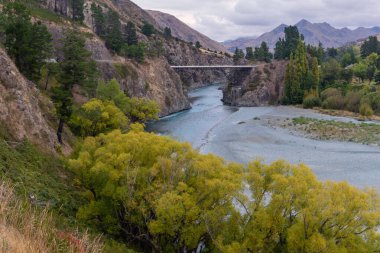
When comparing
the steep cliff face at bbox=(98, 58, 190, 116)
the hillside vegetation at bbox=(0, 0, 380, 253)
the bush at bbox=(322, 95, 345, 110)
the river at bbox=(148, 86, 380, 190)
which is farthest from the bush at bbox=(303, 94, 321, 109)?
the hillside vegetation at bbox=(0, 0, 380, 253)

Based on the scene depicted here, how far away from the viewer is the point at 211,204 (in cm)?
2430

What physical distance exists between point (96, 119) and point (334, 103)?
78.4 meters

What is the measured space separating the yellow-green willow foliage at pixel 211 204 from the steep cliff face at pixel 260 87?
10668 cm

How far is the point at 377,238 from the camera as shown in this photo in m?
21.4

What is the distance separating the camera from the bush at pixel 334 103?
103000mm

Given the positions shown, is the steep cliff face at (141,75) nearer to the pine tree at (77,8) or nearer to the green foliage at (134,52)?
the green foliage at (134,52)

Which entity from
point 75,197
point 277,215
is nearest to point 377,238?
point 277,215

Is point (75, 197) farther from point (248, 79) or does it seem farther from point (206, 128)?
point (248, 79)

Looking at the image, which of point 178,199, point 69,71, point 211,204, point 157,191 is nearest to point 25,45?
point 69,71

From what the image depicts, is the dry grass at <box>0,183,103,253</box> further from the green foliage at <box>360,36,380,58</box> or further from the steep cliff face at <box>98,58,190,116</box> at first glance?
the green foliage at <box>360,36,380,58</box>

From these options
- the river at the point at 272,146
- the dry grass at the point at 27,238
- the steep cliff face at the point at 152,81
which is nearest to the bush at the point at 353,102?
the river at the point at 272,146

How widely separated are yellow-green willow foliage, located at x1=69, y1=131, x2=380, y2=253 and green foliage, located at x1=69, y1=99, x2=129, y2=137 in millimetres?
15893

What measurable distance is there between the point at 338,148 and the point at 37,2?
98616mm

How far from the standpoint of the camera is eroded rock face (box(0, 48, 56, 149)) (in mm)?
33781
